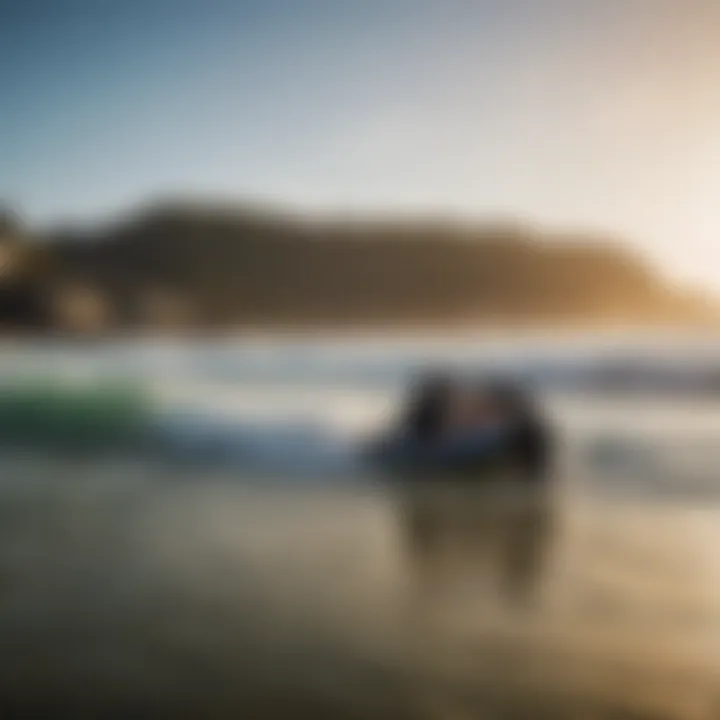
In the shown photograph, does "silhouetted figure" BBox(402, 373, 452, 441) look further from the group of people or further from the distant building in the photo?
the distant building

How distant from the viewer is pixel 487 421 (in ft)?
3.21

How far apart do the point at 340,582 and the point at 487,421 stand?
248 mm

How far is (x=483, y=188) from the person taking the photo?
3.29ft

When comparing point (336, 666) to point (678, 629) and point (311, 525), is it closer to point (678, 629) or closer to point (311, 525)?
point (311, 525)

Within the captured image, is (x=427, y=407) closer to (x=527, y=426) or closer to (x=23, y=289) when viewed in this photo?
(x=527, y=426)

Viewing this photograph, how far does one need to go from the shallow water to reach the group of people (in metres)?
0.03

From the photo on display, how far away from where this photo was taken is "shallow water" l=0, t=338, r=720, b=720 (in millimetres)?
910

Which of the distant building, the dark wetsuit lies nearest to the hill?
the distant building

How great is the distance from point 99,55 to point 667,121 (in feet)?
2.27

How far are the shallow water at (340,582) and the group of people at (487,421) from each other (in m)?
0.03

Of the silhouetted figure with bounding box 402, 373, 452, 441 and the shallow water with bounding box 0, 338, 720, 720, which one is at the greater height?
the silhouetted figure with bounding box 402, 373, 452, 441

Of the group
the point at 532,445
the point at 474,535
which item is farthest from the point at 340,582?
the point at 532,445

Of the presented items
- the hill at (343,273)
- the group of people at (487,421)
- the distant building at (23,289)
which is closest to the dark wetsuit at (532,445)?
the group of people at (487,421)

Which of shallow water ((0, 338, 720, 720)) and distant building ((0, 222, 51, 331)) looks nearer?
shallow water ((0, 338, 720, 720))
